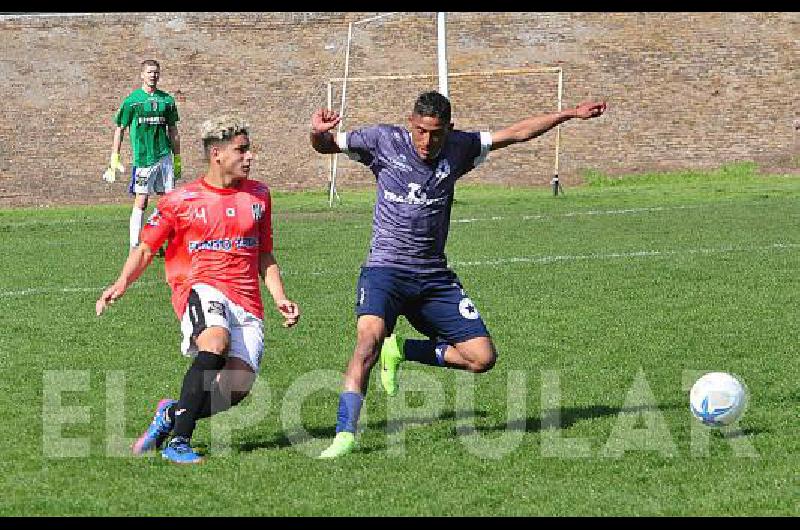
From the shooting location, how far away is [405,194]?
26.5 feet

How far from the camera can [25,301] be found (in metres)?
13.3

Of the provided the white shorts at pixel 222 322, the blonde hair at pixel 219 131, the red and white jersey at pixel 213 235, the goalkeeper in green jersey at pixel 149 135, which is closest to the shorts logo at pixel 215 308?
the white shorts at pixel 222 322

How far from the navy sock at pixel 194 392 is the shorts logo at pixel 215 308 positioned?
0.22m

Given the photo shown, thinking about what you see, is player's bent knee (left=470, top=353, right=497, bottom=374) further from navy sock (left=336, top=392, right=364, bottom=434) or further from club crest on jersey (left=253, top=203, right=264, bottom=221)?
club crest on jersey (left=253, top=203, right=264, bottom=221)

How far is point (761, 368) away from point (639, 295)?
3.60m

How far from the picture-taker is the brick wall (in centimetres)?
3278

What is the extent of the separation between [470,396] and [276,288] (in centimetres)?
174

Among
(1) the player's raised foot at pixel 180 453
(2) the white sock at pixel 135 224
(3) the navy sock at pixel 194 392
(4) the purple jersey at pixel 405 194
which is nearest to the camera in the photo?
(1) the player's raised foot at pixel 180 453

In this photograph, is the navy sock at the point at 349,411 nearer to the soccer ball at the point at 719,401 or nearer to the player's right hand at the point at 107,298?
the player's right hand at the point at 107,298

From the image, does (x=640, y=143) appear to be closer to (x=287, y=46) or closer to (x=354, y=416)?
(x=287, y=46)

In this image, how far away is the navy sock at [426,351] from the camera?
8.56 m

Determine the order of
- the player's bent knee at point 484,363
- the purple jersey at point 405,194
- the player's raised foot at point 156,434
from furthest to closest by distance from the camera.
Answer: the player's bent knee at point 484,363, the purple jersey at point 405,194, the player's raised foot at point 156,434

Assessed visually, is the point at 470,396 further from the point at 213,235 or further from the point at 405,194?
the point at 213,235

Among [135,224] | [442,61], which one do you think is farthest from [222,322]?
[442,61]
